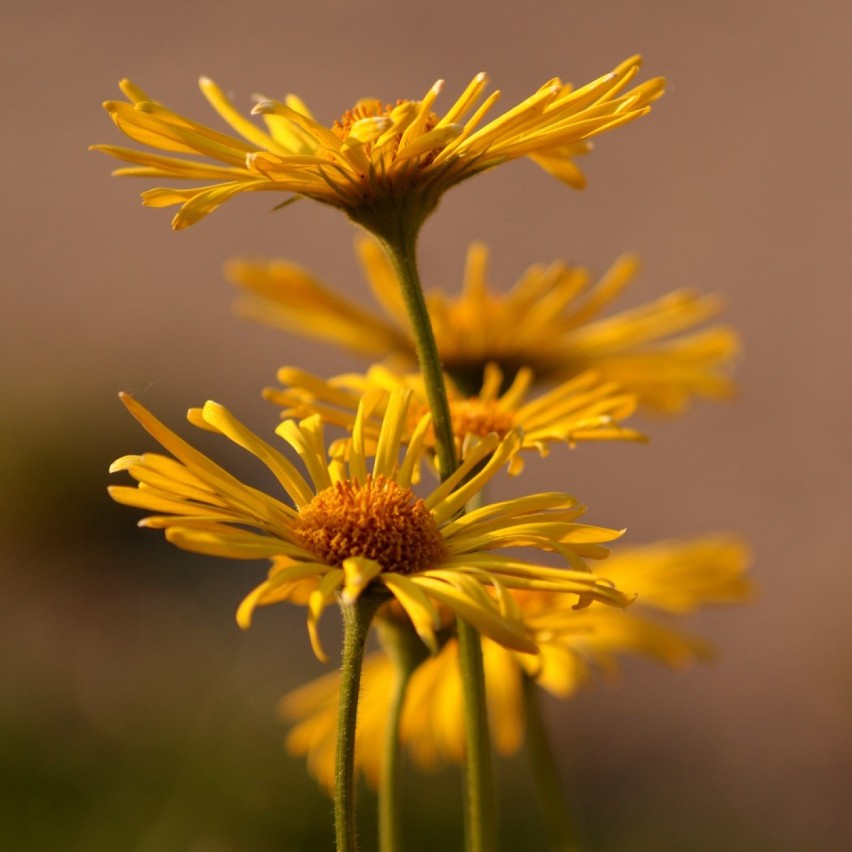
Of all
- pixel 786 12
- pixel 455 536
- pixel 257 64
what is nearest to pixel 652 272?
pixel 786 12

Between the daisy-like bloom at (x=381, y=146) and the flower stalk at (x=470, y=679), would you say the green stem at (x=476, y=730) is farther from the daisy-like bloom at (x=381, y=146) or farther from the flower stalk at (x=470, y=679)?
the daisy-like bloom at (x=381, y=146)

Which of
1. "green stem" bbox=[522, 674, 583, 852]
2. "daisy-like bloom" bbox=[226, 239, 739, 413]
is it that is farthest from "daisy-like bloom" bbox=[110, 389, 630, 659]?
"daisy-like bloom" bbox=[226, 239, 739, 413]

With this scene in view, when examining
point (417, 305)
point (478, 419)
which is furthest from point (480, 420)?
point (417, 305)

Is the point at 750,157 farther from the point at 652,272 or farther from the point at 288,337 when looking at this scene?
the point at 288,337

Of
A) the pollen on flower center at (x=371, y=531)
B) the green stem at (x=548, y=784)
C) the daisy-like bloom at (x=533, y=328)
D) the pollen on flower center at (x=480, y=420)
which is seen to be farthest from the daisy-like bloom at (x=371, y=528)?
the daisy-like bloom at (x=533, y=328)

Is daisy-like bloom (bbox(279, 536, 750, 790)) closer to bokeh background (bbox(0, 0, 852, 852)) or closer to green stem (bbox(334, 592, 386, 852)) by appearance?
green stem (bbox(334, 592, 386, 852))

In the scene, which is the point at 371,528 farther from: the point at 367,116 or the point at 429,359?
the point at 367,116
